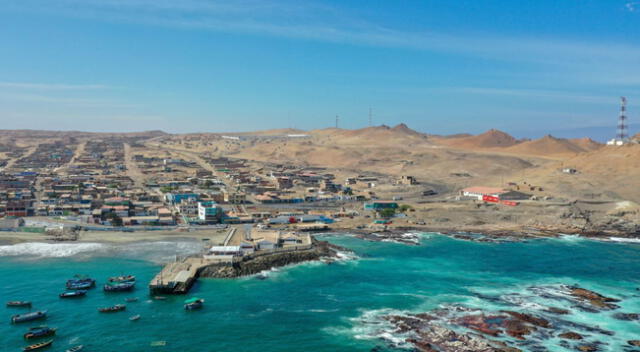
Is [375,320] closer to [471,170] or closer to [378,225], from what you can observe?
[378,225]

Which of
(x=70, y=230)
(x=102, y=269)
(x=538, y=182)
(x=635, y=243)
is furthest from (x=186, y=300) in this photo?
(x=538, y=182)

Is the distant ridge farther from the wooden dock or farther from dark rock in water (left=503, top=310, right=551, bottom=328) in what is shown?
the wooden dock

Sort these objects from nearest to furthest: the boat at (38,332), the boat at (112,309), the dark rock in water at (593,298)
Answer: the boat at (38,332) < the boat at (112,309) < the dark rock in water at (593,298)

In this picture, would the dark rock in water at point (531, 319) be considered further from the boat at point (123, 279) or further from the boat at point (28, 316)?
the boat at point (28, 316)

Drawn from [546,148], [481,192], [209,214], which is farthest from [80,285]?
[546,148]

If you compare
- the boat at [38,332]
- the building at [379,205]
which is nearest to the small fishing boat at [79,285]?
the boat at [38,332]

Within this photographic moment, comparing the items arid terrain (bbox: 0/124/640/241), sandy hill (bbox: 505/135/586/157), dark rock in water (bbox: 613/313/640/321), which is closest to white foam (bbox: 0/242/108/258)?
arid terrain (bbox: 0/124/640/241)
